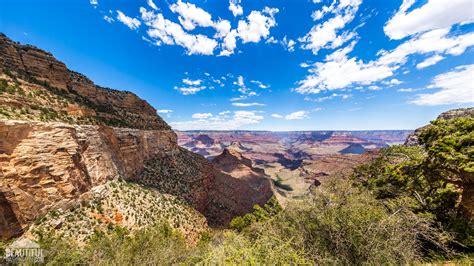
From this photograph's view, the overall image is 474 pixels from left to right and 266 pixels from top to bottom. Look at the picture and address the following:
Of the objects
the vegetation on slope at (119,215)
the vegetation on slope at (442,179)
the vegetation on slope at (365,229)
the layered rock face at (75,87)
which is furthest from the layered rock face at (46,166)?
the vegetation on slope at (442,179)

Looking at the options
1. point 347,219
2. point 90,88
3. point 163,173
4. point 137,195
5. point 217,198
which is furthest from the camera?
point 217,198

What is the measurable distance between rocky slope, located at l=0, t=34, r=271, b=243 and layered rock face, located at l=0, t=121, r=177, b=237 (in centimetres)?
6

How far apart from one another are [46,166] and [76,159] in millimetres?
3568

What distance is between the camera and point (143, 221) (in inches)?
973

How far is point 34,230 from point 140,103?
35.3 meters

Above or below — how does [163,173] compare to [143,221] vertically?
above

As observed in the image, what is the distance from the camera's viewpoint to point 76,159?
22.6 m

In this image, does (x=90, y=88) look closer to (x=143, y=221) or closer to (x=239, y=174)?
(x=143, y=221)

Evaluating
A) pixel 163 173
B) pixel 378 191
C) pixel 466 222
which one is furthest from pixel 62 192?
pixel 466 222

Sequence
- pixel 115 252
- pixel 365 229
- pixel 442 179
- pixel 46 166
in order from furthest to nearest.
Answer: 1. pixel 46 166
2. pixel 115 252
3. pixel 442 179
4. pixel 365 229

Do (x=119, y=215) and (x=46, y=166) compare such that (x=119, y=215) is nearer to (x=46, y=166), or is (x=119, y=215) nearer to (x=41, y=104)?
(x=46, y=166)

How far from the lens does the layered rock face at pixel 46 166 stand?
55.4ft

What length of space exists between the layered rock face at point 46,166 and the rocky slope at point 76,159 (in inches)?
2.4

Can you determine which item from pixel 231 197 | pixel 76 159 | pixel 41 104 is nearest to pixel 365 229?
pixel 76 159
